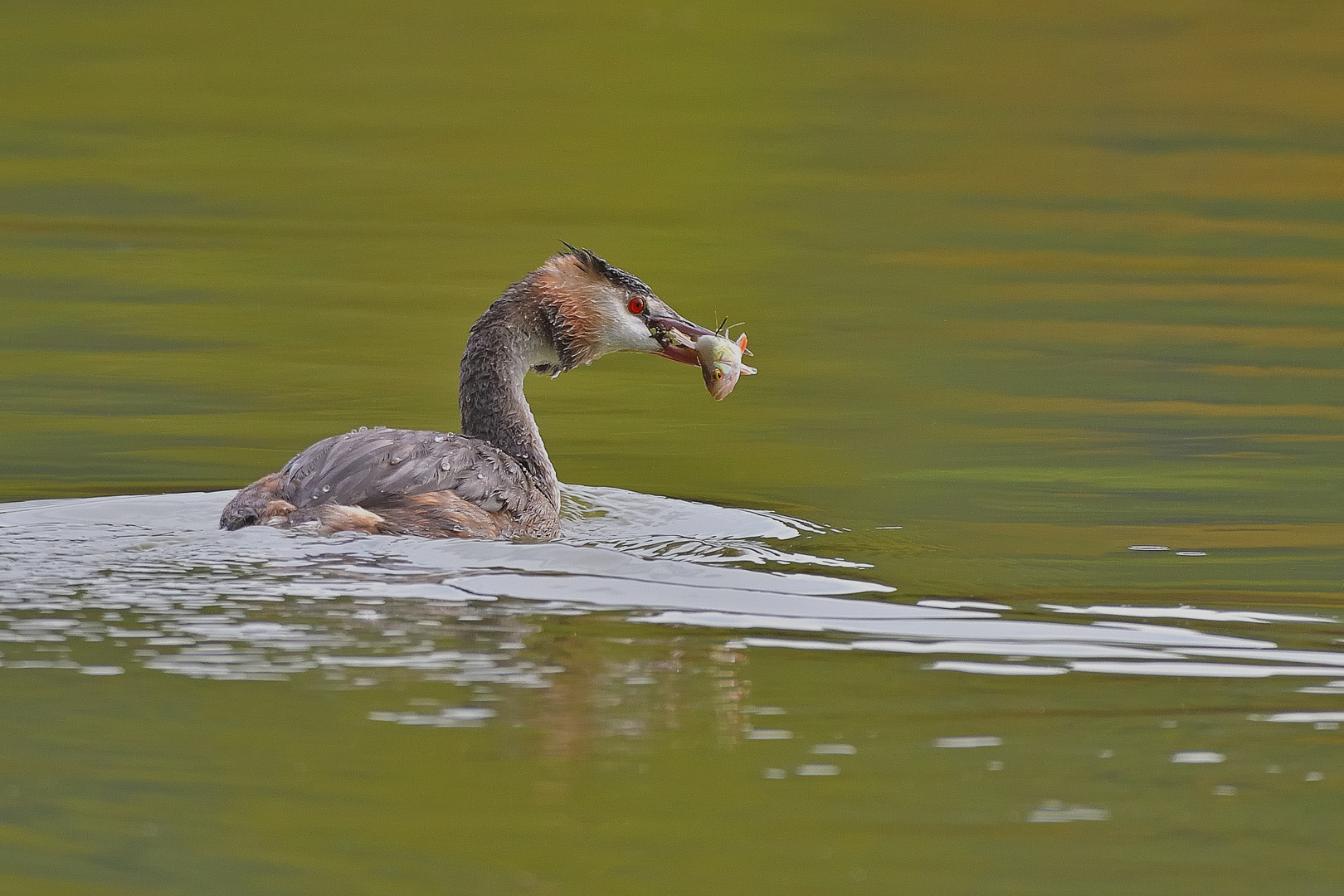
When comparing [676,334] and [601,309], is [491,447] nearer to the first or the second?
[601,309]

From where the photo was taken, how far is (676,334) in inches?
360

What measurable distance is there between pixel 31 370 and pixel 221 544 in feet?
14.5

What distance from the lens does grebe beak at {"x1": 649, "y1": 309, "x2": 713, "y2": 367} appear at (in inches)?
359

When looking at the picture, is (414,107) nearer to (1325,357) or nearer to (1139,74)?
(1139,74)

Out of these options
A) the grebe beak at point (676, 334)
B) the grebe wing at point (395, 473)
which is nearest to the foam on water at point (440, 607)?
the grebe wing at point (395, 473)

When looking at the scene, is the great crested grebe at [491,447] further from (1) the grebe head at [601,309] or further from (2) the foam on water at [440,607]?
(2) the foam on water at [440,607]

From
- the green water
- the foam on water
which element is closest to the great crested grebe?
the foam on water

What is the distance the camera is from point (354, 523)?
7.60 metres

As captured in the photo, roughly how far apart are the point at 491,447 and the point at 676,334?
98 cm

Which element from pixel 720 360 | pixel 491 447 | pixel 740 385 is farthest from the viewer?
pixel 740 385

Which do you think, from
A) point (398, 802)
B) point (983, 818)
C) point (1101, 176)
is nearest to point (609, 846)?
point (398, 802)

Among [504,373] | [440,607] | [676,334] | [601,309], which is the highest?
[601,309]

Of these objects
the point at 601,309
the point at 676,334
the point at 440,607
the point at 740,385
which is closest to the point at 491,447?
the point at 601,309

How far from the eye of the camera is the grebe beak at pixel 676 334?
9125mm
